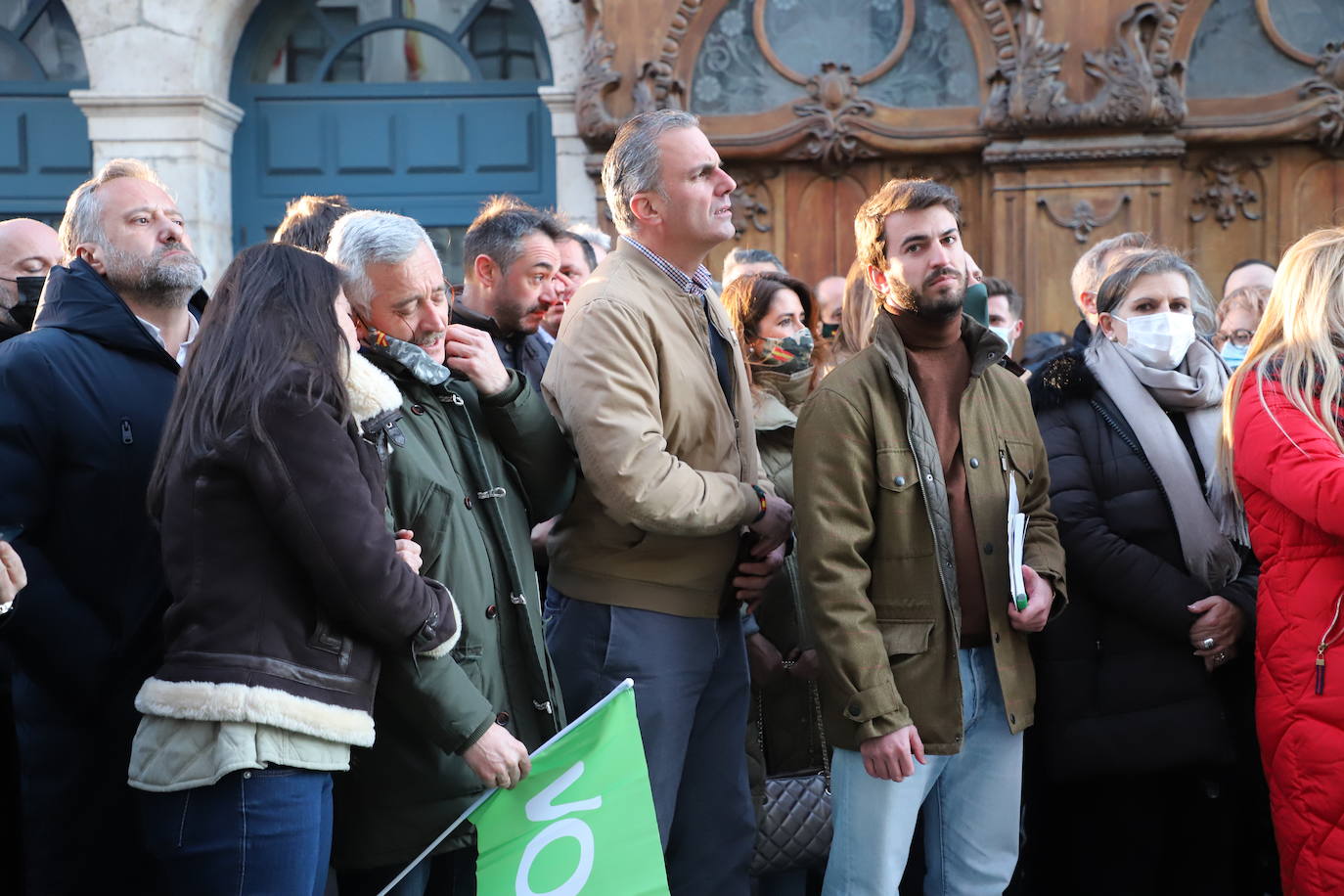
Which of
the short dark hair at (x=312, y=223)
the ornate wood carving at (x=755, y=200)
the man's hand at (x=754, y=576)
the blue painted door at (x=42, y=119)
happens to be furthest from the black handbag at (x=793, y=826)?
the blue painted door at (x=42, y=119)

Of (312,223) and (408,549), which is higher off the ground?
(312,223)

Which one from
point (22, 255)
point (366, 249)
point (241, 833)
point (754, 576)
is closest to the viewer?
point (241, 833)

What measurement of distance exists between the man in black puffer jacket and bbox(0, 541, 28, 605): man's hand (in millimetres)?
394

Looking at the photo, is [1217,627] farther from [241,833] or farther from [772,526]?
[241,833]

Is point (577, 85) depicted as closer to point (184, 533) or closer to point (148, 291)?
point (148, 291)

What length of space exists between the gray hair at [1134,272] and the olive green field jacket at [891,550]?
0.88 meters

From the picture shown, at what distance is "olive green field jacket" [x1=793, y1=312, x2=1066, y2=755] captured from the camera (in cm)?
299

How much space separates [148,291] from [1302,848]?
2964 mm

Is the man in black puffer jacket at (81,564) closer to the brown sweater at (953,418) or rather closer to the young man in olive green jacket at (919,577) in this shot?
the young man in olive green jacket at (919,577)

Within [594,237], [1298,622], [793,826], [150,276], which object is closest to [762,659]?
[793,826]

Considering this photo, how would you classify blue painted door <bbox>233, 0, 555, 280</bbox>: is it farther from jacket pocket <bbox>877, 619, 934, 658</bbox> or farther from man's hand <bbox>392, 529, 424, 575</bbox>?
man's hand <bbox>392, 529, 424, 575</bbox>

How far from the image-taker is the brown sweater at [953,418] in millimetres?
3125

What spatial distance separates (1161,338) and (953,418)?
87cm

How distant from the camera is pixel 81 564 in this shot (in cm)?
297
